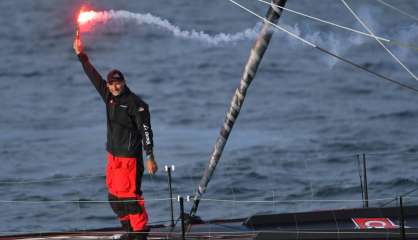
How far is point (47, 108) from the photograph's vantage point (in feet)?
86.2

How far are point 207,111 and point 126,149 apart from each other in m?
15.4

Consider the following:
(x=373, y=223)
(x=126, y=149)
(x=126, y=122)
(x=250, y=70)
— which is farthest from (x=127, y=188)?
(x=373, y=223)

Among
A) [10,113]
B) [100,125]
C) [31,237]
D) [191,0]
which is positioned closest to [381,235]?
[31,237]

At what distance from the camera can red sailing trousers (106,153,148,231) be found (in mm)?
10055

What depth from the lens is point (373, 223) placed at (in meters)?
10.9

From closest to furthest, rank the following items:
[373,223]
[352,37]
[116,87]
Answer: [116,87]
[373,223]
[352,37]

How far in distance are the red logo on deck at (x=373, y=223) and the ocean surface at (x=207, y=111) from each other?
158 inches

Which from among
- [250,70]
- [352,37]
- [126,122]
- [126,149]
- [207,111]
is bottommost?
[126,149]

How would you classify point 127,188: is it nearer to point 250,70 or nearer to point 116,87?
point 116,87

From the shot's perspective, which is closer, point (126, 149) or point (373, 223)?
point (126, 149)

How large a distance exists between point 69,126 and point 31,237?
13199mm

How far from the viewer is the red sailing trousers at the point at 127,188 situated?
10055mm

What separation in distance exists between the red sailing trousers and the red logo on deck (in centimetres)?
198

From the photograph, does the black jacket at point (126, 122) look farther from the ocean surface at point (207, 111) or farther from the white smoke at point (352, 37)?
the white smoke at point (352, 37)
